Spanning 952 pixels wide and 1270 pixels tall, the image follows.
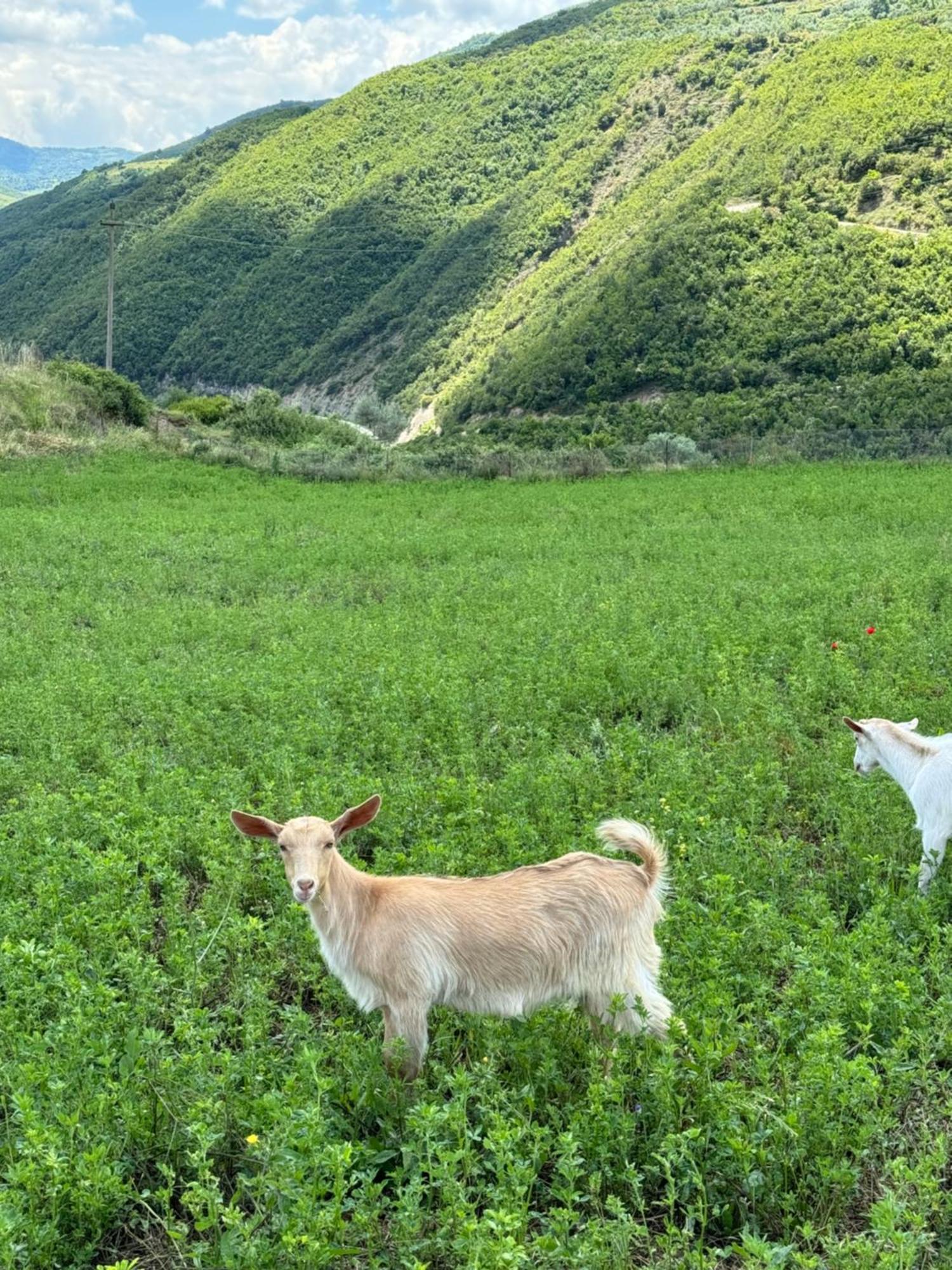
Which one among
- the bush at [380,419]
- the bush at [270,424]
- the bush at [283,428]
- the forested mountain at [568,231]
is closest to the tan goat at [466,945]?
the bush at [283,428]

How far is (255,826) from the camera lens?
4148mm

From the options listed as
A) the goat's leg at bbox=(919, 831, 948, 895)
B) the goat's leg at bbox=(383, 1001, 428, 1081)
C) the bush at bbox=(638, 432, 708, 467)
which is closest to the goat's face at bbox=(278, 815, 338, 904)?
the goat's leg at bbox=(383, 1001, 428, 1081)

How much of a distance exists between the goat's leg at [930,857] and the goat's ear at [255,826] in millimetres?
3765

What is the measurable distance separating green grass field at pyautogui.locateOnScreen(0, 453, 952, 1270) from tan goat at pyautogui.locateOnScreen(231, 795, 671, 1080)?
0.62ft

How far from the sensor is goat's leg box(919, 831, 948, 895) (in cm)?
562

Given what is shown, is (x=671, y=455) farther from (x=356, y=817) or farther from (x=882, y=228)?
(x=882, y=228)

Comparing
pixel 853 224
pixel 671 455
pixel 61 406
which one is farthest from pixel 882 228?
pixel 61 406

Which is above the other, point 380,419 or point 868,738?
point 380,419

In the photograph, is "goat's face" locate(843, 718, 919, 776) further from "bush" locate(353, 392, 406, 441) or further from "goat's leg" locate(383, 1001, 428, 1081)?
"bush" locate(353, 392, 406, 441)

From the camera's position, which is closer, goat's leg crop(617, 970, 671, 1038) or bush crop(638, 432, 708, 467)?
goat's leg crop(617, 970, 671, 1038)

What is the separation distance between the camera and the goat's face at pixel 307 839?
12.8 feet

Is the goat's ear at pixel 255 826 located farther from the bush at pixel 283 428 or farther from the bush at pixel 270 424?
the bush at pixel 270 424

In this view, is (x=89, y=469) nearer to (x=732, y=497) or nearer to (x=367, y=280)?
(x=732, y=497)

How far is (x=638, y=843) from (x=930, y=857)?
2505 millimetres
